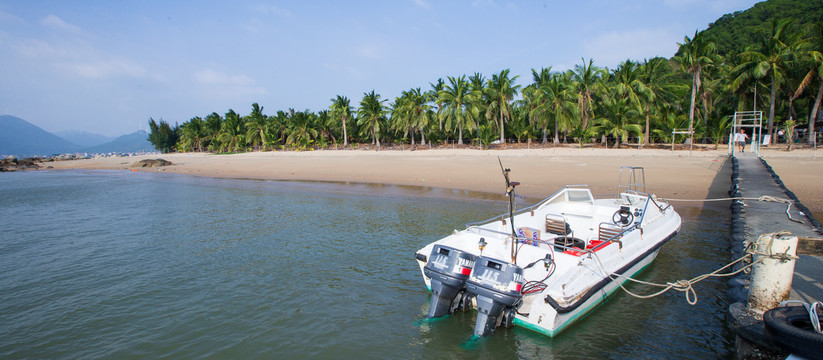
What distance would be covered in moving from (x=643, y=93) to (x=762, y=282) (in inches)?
1421

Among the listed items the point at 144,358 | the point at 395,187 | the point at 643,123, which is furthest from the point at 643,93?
the point at 144,358

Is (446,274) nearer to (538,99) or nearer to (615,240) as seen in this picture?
(615,240)

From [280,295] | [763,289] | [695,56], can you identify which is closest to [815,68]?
[695,56]

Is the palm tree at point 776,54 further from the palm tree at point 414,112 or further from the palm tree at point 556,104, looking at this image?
the palm tree at point 414,112

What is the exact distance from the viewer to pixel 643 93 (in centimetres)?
3494

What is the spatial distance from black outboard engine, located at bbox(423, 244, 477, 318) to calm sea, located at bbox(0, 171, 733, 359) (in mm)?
496

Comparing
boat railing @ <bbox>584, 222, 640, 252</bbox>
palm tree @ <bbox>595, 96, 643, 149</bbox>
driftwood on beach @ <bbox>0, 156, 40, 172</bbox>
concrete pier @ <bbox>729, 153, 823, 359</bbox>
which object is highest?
palm tree @ <bbox>595, 96, 643, 149</bbox>

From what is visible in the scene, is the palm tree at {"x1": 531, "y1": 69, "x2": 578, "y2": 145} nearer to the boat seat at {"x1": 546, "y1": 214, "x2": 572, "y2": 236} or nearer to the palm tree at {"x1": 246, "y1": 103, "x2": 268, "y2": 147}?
the boat seat at {"x1": 546, "y1": 214, "x2": 572, "y2": 236}

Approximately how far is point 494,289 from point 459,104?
39.3 metres

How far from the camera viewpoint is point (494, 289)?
17.3 feet

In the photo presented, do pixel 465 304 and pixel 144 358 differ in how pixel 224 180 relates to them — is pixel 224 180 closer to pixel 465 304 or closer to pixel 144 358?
pixel 144 358

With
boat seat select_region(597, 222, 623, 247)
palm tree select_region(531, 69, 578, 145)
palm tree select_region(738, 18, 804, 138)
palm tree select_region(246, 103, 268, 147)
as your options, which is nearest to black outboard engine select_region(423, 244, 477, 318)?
boat seat select_region(597, 222, 623, 247)

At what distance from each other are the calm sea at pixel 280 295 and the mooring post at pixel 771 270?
1.27 metres

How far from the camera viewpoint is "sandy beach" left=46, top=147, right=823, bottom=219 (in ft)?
53.3
